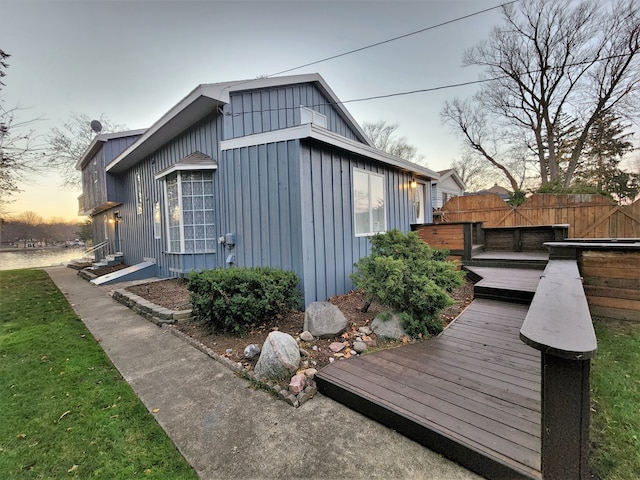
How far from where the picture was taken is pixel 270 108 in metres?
6.96

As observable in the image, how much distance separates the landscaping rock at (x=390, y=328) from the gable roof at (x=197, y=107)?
5.35m

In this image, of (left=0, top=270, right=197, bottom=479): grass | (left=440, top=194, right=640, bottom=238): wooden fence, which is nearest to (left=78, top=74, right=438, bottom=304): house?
(left=0, top=270, right=197, bottom=479): grass

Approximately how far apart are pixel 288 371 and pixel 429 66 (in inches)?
416

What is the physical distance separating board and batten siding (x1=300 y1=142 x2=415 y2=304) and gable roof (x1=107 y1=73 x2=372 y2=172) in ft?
8.54

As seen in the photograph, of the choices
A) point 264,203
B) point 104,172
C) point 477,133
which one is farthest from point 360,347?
point 477,133

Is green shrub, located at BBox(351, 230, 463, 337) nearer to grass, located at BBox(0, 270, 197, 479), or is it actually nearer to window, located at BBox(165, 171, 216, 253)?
grass, located at BBox(0, 270, 197, 479)

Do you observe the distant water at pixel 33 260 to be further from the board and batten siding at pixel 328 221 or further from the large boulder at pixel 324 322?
the large boulder at pixel 324 322

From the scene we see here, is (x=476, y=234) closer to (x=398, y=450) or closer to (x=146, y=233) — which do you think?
(x=398, y=450)

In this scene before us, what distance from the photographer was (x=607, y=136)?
1471 cm

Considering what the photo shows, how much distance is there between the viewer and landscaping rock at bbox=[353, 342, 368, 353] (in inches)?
124

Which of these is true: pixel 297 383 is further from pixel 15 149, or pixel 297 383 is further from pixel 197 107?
pixel 15 149

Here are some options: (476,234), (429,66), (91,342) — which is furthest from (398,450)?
(429,66)

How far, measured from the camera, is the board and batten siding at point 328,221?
15.4 feet

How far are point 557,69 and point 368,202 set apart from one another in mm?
15862
